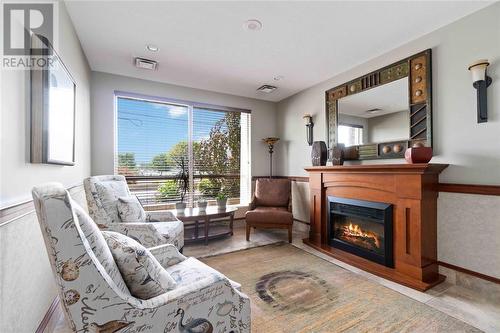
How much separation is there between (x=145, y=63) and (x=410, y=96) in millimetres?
3187

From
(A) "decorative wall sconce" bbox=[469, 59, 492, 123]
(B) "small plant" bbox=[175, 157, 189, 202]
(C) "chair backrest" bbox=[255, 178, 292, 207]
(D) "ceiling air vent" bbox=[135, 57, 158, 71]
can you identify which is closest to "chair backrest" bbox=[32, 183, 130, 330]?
(D) "ceiling air vent" bbox=[135, 57, 158, 71]

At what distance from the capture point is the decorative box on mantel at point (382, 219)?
223cm

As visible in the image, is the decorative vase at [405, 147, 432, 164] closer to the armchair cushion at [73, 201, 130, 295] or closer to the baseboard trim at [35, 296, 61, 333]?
the armchair cushion at [73, 201, 130, 295]

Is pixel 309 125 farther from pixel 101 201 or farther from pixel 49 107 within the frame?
pixel 49 107

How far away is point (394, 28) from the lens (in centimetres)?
231

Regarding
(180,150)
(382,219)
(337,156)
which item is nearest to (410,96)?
(337,156)

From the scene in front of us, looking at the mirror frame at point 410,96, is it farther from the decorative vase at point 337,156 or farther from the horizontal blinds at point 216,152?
the horizontal blinds at point 216,152

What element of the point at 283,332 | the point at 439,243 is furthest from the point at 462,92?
the point at 283,332

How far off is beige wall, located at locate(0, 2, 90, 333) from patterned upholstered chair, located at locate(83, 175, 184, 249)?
0.57 m

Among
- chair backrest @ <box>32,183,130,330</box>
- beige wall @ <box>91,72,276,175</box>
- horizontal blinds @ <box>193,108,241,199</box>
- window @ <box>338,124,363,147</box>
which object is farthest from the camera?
horizontal blinds @ <box>193,108,241,199</box>

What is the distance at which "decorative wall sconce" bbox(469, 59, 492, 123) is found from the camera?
199cm

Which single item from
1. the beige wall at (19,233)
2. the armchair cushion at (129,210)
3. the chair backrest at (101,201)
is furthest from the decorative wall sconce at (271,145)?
the beige wall at (19,233)

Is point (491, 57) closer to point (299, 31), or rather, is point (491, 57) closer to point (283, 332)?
point (299, 31)

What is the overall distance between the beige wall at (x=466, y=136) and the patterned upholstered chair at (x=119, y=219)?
9.02 feet
